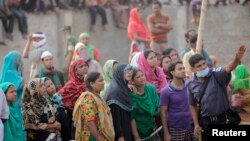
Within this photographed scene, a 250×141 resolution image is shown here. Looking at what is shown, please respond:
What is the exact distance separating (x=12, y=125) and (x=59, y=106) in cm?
75

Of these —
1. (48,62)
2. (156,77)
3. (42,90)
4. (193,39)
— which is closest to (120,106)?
(42,90)

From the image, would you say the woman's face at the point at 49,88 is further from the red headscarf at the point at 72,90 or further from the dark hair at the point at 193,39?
the dark hair at the point at 193,39

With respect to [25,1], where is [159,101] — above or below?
below

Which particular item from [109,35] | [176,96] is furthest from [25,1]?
[176,96]

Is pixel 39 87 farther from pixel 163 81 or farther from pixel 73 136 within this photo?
pixel 163 81

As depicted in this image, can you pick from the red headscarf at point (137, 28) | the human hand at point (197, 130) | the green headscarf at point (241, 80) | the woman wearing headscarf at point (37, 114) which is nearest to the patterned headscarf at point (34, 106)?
the woman wearing headscarf at point (37, 114)

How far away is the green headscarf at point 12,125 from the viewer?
8.37 meters

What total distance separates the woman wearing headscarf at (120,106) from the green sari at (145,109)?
17cm

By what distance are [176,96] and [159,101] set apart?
22cm

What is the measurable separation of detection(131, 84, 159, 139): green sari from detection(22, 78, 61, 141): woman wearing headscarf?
902mm

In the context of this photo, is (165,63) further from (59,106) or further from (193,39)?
(59,106)

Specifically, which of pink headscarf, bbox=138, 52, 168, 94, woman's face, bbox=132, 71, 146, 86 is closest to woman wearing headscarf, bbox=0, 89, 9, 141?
woman's face, bbox=132, 71, 146, 86

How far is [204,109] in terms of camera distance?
848cm

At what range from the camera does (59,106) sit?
8.98 metres
